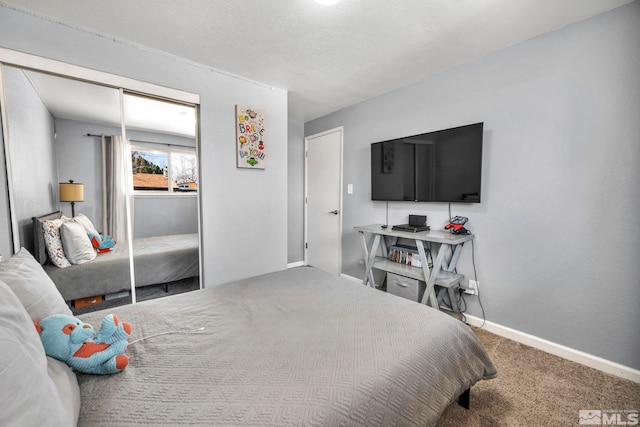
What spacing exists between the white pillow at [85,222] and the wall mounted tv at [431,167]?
8.67 ft

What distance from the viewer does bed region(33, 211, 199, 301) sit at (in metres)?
1.89

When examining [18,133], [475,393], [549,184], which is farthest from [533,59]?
[18,133]

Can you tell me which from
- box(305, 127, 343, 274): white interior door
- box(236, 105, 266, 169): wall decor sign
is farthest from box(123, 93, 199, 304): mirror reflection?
box(305, 127, 343, 274): white interior door

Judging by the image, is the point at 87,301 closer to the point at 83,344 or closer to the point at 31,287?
the point at 31,287

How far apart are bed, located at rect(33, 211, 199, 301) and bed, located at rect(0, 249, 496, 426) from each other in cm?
98

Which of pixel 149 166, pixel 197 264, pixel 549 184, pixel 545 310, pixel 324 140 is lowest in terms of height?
pixel 545 310

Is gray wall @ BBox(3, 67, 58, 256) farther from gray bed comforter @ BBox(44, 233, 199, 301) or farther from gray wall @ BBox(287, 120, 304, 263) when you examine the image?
gray wall @ BBox(287, 120, 304, 263)

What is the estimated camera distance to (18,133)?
1.76m

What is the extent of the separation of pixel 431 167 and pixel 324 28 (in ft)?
4.91

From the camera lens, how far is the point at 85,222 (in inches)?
79.4

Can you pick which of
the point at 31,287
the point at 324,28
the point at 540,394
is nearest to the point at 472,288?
the point at 540,394

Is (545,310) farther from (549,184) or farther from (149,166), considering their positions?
(149,166)

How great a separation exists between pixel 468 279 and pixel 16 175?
3545mm

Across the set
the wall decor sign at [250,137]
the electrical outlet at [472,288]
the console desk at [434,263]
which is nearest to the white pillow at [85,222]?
the wall decor sign at [250,137]
